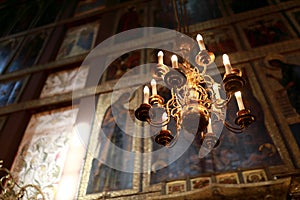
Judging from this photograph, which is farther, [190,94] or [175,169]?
[175,169]

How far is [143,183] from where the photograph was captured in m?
5.22

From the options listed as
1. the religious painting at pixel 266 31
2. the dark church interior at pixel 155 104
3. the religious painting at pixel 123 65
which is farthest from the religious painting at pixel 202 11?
the religious painting at pixel 123 65

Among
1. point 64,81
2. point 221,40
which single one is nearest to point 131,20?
point 64,81

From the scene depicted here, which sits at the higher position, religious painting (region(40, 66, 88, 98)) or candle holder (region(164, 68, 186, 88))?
religious painting (region(40, 66, 88, 98))

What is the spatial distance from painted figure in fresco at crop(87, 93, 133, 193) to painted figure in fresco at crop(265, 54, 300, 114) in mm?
2941

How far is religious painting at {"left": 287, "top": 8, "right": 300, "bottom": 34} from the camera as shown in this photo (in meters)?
7.42

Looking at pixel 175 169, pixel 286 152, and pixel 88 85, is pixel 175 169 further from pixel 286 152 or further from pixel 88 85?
pixel 88 85

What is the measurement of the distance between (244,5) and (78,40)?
5146 millimetres

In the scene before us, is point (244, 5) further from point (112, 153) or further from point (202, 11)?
point (112, 153)

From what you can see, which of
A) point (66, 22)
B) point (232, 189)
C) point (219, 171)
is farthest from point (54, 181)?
point (66, 22)

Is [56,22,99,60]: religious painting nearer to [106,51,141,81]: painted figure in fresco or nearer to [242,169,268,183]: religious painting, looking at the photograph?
[106,51,141,81]: painted figure in fresco

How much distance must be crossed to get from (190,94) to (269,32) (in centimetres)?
478

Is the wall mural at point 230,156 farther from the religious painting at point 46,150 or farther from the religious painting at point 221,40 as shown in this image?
the religious painting at point 221,40

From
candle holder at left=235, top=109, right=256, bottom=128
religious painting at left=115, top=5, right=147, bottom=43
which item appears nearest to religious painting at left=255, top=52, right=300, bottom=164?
candle holder at left=235, top=109, right=256, bottom=128
